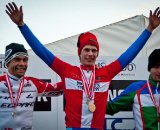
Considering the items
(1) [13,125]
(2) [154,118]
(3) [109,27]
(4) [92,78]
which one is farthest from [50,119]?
(3) [109,27]

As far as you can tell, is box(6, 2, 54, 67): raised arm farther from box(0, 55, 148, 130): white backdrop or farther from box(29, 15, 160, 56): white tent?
box(29, 15, 160, 56): white tent

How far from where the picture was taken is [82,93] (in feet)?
7.52

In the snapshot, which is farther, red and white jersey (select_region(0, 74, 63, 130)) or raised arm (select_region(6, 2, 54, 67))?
red and white jersey (select_region(0, 74, 63, 130))

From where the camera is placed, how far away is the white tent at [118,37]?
4.15 meters

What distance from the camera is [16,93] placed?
8.04ft

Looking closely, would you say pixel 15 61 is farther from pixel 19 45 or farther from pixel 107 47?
pixel 107 47

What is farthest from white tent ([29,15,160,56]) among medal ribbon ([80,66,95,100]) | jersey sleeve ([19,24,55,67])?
jersey sleeve ([19,24,55,67])

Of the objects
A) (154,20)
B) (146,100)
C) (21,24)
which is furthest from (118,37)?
(21,24)

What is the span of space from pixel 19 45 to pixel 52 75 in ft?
2.35

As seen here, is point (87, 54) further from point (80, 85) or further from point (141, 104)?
point (141, 104)

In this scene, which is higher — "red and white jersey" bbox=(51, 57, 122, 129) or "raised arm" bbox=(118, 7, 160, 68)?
"raised arm" bbox=(118, 7, 160, 68)

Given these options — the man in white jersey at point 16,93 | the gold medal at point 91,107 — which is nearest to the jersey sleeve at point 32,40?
the man in white jersey at point 16,93

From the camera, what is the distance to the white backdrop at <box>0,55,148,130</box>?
3072 mm

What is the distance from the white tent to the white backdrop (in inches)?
38.1
